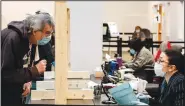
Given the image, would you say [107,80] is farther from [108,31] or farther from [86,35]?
[108,31]

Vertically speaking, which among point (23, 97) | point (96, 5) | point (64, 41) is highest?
point (96, 5)

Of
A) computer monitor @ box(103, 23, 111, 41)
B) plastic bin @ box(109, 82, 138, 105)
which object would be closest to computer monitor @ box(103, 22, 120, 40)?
computer monitor @ box(103, 23, 111, 41)

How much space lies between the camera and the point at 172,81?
2.99m

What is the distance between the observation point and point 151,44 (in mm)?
7367

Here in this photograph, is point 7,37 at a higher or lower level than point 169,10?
lower

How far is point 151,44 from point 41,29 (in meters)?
4.98

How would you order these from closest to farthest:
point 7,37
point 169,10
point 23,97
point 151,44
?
1. point 7,37
2. point 23,97
3. point 151,44
4. point 169,10

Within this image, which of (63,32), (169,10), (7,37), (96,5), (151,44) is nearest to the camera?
(63,32)

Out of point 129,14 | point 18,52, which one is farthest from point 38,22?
point 129,14

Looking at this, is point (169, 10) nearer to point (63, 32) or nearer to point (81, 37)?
point (81, 37)

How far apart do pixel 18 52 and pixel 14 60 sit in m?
0.08

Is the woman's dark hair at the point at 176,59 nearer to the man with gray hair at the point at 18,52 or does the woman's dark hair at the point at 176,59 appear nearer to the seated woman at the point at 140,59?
the man with gray hair at the point at 18,52

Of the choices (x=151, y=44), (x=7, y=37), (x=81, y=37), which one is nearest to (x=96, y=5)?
(x=81, y=37)

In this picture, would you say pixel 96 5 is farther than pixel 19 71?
Yes
